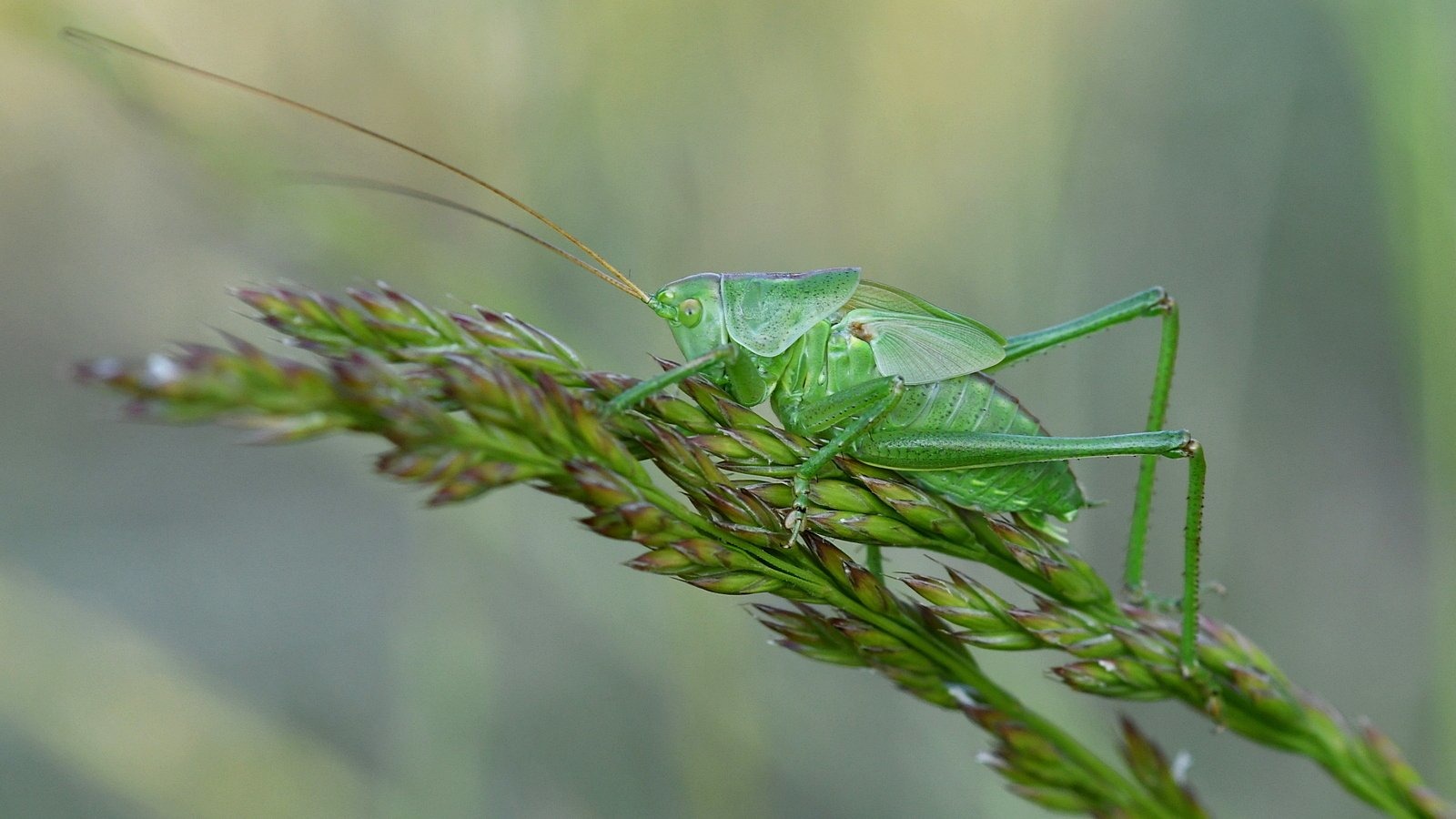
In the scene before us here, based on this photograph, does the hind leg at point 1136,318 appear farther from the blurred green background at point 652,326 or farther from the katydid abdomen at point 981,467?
the blurred green background at point 652,326

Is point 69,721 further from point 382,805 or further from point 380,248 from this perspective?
point 380,248

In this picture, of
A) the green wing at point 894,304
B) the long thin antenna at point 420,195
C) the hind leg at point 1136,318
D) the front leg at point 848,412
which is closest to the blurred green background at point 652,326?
the long thin antenna at point 420,195

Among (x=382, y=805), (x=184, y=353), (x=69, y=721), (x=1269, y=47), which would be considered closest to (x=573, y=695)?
(x=382, y=805)

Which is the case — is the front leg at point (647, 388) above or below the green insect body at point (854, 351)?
below

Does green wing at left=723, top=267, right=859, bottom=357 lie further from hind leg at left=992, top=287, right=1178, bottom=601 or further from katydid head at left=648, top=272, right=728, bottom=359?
hind leg at left=992, top=287, right=1178, bottom=601

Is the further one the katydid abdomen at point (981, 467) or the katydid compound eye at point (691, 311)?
the katydid compound eye at point (691, 311)

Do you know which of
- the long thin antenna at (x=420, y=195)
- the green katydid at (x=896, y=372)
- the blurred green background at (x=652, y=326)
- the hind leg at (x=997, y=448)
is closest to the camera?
the long thin antenna at (x=420, y=195)
